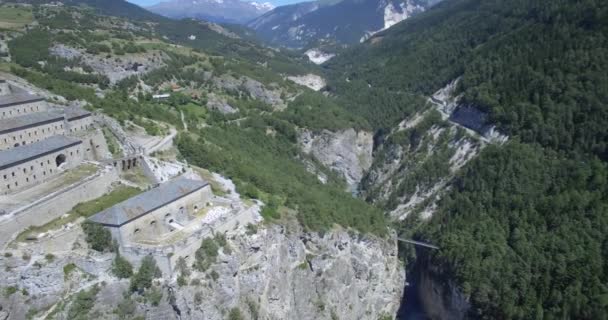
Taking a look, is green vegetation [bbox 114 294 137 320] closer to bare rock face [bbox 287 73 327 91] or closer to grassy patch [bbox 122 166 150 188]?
grassy patch [bbox 122 166 150 188]

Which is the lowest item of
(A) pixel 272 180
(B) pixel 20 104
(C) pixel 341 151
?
(C) pixel 341 151

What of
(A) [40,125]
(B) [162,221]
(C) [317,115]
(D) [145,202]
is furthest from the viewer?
(C) [317,115]

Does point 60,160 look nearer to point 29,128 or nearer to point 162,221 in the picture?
point 29,128

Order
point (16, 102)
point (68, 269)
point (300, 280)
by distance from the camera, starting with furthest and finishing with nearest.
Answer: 1. point (300, 280)
2. point (16, 102)
3. point (68, 269)

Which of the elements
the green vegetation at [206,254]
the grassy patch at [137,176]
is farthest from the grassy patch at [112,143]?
the green vegetation at [206,254]

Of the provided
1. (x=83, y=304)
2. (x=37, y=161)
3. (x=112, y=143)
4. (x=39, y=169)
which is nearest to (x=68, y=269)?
(x=83, y=304)

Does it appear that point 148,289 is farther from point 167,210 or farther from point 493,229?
point 493,229
